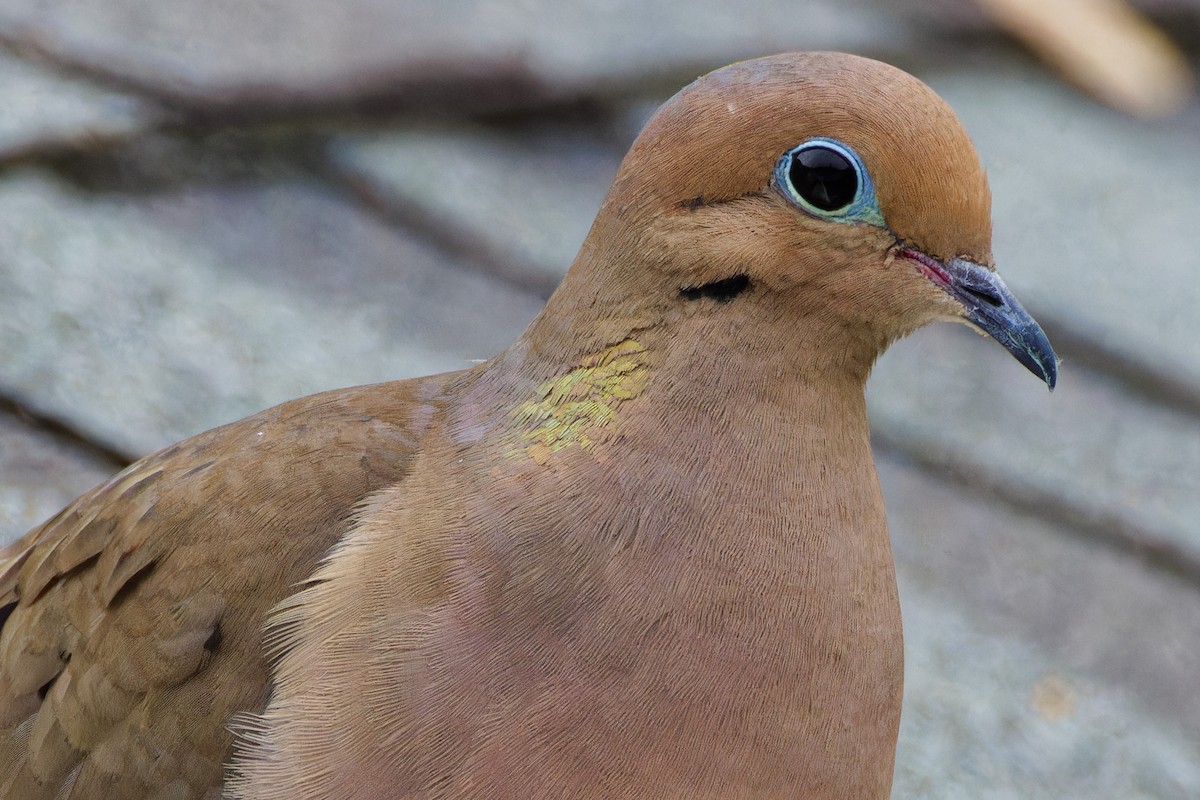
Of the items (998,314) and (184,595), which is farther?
(184,595)

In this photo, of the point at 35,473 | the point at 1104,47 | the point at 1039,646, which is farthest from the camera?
the point at 1104,47

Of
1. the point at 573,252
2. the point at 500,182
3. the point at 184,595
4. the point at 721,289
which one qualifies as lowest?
the point at 184,595

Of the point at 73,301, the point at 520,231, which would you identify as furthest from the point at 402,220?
the point at 73,301

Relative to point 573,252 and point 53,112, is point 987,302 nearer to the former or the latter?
point 573,252

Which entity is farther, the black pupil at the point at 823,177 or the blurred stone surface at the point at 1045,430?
the blurred stone surface at the point at 1045,430

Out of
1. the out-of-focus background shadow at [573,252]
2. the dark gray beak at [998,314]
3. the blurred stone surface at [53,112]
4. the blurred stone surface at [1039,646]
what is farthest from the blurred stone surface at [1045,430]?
the blurred stone surface at [53,112]

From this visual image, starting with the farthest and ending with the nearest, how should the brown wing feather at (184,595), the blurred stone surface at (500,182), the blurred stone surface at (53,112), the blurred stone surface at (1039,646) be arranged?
1. the blurred stone surface at (500,182)
2. the blurred stone surface at (53,112)
3. the blurred stone surface at (1039,646)
4. the brown wing feather at (184,595)

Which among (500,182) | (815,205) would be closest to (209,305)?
(500,182)

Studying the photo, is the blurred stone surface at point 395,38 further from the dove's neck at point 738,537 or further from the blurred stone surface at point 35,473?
the dove's neck at point 738,537
